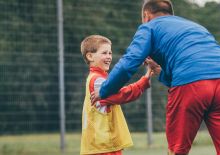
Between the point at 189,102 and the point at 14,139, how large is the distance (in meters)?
8.75

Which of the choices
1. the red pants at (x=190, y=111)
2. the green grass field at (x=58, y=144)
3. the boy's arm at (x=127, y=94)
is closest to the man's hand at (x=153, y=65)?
the boy's arm at (x=127, y=94)

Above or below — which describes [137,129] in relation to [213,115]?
Answer: below

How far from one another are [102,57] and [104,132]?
584 millimetres

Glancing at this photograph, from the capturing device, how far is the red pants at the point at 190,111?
488 centimetres

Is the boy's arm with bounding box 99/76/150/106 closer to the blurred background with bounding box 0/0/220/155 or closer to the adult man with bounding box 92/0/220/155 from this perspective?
the adult man with bounding box 92/0/220/155

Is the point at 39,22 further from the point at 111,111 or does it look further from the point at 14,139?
the point at 111,111

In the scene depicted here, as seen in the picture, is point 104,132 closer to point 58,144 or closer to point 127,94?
point 127,94

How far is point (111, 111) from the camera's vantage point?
17.7ft

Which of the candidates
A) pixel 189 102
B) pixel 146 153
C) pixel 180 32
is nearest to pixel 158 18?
pixel 180 32

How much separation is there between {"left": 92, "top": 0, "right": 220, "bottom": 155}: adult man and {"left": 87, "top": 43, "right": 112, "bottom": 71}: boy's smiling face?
1.53ft

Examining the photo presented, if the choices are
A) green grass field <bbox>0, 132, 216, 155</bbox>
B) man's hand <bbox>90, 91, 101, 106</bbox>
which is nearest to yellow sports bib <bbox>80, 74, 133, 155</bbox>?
man's hand <bbox>90, 91, 101, 106</bbox>

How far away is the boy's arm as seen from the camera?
5.27 metres

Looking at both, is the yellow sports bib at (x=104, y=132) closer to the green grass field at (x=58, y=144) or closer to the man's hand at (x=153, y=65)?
the man's hand at (x=153, y=65)

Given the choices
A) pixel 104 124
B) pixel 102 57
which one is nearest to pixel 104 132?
pixel 104 124
